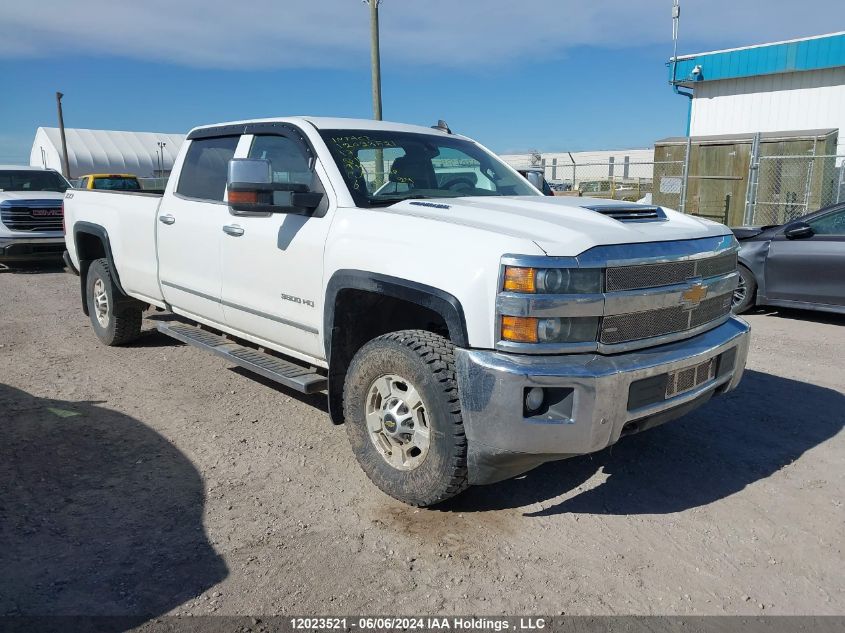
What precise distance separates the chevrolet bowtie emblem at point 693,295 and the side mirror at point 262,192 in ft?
6.76

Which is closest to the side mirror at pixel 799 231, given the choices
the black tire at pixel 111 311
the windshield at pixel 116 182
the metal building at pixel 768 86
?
the black tire at pixel 111 311

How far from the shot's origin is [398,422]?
354cm

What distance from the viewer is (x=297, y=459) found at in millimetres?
4254

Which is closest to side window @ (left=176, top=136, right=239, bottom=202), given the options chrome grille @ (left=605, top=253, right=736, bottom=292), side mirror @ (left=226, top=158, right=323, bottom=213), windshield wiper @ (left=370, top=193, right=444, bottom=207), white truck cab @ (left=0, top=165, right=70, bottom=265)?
side mirror @ (left=226, top=158, right=323, bottom=213)

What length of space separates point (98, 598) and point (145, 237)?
11.8 feet

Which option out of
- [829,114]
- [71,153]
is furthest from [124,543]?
[71,153]

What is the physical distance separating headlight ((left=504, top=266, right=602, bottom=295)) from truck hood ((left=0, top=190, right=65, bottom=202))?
11.5 meters

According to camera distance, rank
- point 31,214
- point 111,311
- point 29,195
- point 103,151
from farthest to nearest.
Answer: point 103,151
point 29,195
point 31,214
point 111,311

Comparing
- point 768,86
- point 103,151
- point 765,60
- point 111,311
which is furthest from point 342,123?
point 103,151

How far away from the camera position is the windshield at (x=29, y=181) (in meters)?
13.4

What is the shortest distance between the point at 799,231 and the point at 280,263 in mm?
6278

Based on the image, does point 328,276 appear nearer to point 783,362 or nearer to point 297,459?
point 297,459

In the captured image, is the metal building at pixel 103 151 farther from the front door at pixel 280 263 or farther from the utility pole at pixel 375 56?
the front door at pixel 280 263

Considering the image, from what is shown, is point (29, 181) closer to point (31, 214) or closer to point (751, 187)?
point (31, 214)
